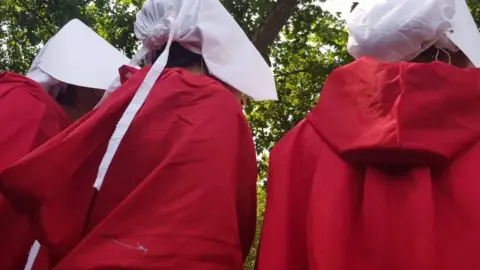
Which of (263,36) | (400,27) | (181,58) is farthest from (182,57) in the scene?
(263,36)

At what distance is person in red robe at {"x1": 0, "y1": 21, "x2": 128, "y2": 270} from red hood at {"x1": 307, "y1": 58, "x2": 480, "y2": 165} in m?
1.13

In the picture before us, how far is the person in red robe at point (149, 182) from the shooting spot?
6.50 feet

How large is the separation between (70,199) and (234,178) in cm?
47

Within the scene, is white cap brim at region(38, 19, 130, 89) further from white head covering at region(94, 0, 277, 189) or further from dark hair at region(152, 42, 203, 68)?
dark hair at region(152, 42, 203, 68)

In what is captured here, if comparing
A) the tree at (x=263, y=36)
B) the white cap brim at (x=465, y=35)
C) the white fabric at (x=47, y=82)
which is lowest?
the tree at (x=263, y=36)

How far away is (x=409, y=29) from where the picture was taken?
7.00 ft

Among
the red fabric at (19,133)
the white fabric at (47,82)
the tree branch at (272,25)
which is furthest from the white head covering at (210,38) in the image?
the tree branch at (272,25)

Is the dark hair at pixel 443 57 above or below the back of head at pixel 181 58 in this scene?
above

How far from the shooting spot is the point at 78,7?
7.58 meters

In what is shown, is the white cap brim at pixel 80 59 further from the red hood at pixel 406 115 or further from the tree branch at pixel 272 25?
the tree branch at pixel 272 25

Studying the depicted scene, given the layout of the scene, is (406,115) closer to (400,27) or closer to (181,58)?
(400,27)

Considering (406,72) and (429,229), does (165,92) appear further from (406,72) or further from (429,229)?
(429,229)

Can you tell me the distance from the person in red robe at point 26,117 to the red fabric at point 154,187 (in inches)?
14.9

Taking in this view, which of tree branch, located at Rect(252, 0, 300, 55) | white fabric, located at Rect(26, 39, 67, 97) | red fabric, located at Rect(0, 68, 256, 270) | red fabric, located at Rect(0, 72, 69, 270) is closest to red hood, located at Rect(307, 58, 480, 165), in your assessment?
red fabric, located at Rect(0, 68, 256, 270)
